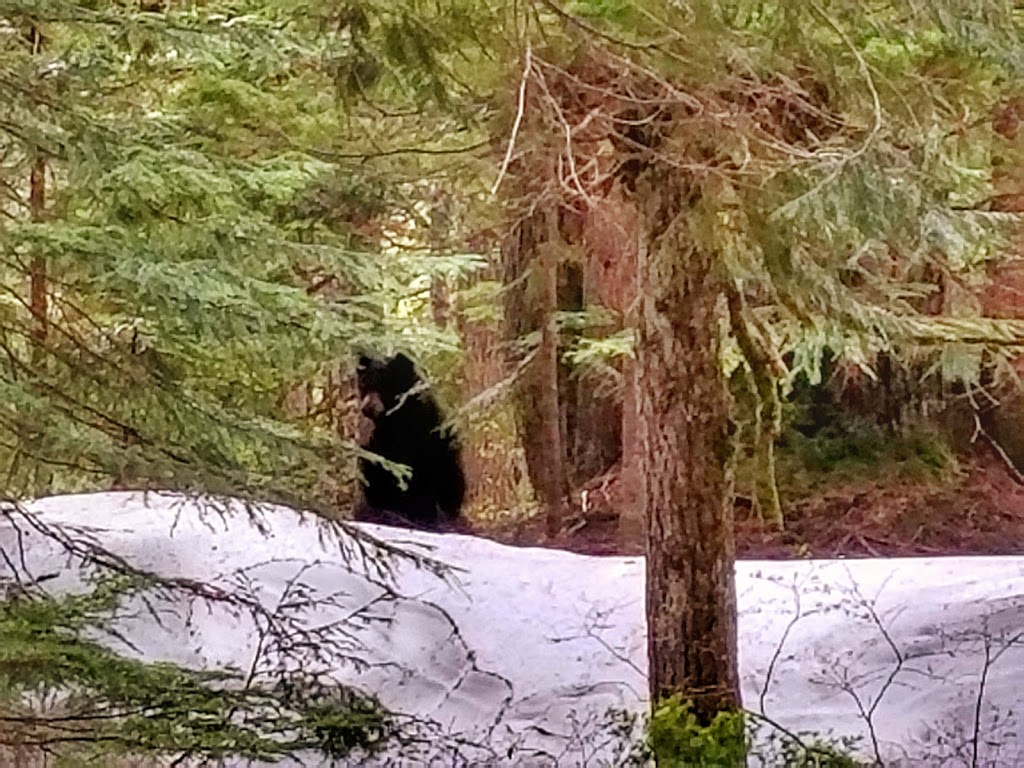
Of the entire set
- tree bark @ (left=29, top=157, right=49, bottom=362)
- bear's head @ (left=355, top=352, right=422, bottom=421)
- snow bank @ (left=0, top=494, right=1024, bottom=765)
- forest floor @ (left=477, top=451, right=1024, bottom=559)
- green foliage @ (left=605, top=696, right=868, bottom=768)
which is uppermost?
tree bark @ (left=29, top=157, right=49, bottom=362)

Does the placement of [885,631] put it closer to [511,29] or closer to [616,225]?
[616,225]

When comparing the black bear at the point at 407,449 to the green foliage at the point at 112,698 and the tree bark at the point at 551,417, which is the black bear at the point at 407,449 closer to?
the tree bark at the point at 551,417

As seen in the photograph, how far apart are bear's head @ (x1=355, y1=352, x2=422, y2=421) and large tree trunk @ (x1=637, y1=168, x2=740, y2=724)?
3.61 ft

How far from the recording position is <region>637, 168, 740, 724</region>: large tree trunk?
2.33 metres

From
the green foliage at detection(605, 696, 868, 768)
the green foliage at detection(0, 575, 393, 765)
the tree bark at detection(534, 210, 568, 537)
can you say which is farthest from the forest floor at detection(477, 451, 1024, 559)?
the green foliage at detection(0, 575, 393, 765)

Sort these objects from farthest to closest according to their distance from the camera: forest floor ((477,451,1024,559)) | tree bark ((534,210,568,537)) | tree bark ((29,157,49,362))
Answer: tree bark ((534,210,568,537))
forest floor ((477,451,1024,559))
tree bark ((29,157,49,362))

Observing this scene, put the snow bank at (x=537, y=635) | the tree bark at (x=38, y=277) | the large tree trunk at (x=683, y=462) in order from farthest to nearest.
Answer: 1. the snow bank at (x=537, y=635)
2. the large tree trunk at (x=683, y=462)
3. the tree bark at (x=38, y=277)

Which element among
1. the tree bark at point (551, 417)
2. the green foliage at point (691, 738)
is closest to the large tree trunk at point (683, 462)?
the green foliage at point (691, 738)

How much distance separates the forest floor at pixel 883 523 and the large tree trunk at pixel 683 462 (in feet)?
2.13

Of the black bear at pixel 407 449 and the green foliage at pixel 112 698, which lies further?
the black bear at pixel 407 449

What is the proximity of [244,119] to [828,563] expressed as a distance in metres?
1.73

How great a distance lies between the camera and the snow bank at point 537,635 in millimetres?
2598

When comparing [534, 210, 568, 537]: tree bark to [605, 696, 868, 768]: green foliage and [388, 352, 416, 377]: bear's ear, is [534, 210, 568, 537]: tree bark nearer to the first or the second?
[388, 352, 416, 377]: bear's ear

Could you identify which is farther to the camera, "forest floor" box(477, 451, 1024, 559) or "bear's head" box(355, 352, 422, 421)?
"bear's head" box(355, 352, 422, 421)
